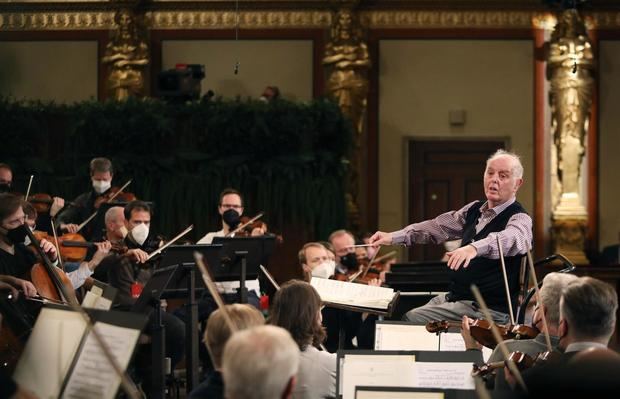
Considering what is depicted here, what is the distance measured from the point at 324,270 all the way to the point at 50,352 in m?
4.07

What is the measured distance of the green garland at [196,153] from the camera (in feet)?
32.5

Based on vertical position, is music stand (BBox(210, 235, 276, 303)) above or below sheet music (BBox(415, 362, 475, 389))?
above

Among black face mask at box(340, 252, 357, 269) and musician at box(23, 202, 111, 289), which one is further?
black face mask at box(340, 252, 357, 269)

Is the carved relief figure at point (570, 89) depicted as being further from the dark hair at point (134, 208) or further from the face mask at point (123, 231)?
the face mask at point (123, 231)

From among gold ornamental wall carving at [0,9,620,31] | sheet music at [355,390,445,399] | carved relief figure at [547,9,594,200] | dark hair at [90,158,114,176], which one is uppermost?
gold ornamental wall carving at [0,9,620,31]

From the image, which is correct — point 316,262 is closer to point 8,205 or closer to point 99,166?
point 99,166

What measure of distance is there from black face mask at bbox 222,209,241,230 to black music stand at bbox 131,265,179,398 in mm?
2422

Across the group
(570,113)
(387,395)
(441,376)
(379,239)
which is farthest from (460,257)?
(570,113)

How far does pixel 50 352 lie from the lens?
13.1 ft

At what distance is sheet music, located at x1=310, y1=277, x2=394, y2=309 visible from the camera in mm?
6230

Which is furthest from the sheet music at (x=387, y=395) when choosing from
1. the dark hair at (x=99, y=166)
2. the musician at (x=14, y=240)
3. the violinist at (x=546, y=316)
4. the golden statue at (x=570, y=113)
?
the golden statue at (x=570, y=113)

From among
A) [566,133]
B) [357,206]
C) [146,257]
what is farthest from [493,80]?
[146,257]

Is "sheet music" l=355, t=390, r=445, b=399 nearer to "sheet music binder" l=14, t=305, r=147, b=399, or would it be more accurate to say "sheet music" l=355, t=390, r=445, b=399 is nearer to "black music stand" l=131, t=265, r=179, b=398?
"sheet music binder" l=14, t=305, r=147, b=399

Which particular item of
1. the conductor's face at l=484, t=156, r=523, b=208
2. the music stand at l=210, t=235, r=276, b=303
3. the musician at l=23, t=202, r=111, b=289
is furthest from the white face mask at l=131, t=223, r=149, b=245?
the conductor's face at l=484, t=156, r=523, b=208
